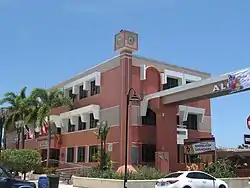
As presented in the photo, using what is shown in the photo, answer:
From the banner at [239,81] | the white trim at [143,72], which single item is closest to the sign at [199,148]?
the banner at [239,81]

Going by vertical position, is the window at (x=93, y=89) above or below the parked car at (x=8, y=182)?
above

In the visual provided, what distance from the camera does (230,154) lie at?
150ft

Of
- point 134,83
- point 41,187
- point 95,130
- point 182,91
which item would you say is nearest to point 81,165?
point 95,130

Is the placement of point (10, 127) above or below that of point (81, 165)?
above

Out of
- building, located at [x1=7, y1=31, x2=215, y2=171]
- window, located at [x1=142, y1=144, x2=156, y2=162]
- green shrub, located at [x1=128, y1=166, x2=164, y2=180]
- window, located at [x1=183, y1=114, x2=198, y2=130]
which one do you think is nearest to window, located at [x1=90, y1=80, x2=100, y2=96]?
building, located at [x1=7, y1=31, x2=215, y2=171]

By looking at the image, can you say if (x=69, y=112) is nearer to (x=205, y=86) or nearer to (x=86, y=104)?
(x=86, y=104)

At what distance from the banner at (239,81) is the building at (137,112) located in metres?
1.91

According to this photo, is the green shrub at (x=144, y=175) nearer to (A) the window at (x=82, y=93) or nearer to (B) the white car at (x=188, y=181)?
(B) the white car at (x=188, y=181)

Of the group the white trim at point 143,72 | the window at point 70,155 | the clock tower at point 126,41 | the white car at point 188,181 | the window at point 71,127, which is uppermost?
the clock tower at point 126,41

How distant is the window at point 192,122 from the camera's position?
41.4 m

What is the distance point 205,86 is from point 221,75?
1.80 metres

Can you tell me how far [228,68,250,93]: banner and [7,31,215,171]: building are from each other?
6.28 feet

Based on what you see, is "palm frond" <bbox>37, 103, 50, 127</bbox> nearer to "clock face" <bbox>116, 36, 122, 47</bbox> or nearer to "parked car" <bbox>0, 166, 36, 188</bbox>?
"clock face" <bbox>116, 36, 122, 47</bbox>

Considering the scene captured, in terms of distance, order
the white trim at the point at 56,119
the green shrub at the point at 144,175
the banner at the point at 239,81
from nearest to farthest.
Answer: the green shrub at the point at 144,175
the banner at the point at 239,81
the white trim at the point at 56,119
